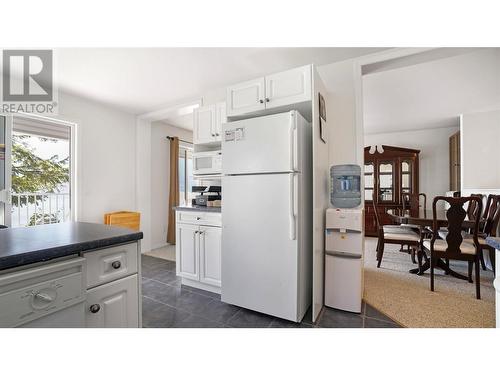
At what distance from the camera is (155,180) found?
434cm

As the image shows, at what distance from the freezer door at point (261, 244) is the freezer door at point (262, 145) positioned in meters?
0.08

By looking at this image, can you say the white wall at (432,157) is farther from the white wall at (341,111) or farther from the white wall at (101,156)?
the white wall at (101,156)

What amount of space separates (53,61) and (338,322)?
147 inches

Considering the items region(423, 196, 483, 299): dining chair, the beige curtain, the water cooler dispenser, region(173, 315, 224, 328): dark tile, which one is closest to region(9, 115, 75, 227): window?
the beige curtain

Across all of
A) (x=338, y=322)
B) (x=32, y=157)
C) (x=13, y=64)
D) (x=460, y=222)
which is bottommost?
(x=338, y=322)

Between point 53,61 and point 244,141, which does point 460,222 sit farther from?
point 53,61

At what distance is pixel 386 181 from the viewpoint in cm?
499

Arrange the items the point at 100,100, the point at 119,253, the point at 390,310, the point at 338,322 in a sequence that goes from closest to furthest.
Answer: the point at 119,253 → the point at 338,322 → the point at 390,310 → the point at 100,100

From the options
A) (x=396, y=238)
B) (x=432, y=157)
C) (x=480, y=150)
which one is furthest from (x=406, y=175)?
(x=396, y=238)

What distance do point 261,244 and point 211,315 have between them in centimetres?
78

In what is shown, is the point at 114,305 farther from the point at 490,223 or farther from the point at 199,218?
the point at 490,223
